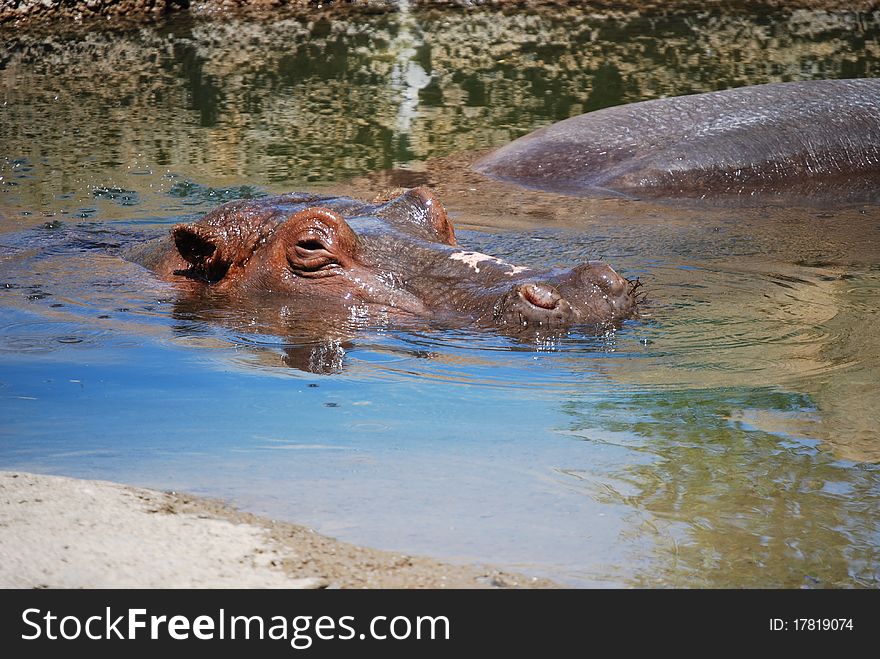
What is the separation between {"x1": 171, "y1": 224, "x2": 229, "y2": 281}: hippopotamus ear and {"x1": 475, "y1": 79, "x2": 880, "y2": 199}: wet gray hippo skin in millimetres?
4352

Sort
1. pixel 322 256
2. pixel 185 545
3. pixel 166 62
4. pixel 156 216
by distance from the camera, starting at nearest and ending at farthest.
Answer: pixel 185 545 → pixel 322 256 → pixel 156 216 → pixel 166 62

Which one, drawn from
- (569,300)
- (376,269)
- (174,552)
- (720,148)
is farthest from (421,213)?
(720,148)

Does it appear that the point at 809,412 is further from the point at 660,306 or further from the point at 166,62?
the point at 166,62

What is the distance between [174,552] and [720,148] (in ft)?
28.5

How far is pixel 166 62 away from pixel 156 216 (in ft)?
36.8

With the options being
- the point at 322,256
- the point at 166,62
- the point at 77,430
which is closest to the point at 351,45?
the point at 166,62

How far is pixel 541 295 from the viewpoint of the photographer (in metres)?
5.75

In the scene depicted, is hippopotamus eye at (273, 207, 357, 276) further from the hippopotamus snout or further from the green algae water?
the hippopotamus snout

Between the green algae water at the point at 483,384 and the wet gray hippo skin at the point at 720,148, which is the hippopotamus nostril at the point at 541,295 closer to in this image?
the green algae water at the point at 483,384

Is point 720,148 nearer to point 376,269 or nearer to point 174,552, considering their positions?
point 376,269

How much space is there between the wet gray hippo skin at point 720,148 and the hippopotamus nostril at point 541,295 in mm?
4822

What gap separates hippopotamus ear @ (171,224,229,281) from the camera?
6.86 metres

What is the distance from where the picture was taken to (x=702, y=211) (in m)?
9.85

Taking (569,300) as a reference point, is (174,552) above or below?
below
